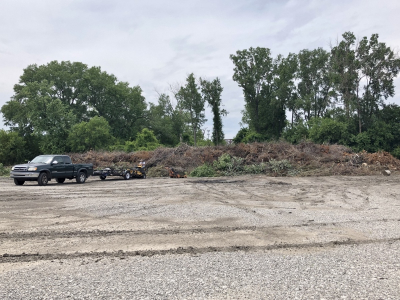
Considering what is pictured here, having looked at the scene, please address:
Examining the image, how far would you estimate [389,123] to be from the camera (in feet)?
180

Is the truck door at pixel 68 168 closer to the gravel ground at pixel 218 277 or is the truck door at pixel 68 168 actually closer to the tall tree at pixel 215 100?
the gravel ground at pixel 218 277

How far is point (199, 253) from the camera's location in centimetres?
591

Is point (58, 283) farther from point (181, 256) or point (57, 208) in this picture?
point (57, 208)

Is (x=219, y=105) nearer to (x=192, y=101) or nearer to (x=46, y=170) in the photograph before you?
(x=192, y=101)

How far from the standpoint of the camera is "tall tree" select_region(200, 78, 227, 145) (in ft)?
220

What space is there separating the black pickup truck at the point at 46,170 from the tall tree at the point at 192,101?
44.5 m

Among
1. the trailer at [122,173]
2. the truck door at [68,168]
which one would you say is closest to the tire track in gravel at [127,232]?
the truck door at [68,168]

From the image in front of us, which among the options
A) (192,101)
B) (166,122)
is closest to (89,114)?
(166,122)

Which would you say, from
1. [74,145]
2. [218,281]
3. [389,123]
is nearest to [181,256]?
[218,281]

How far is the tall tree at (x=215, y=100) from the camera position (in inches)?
2643

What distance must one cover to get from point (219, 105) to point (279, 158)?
39.0 meters

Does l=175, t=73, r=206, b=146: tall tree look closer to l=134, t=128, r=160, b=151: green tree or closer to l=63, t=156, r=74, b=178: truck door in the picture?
l=134, t=128, r=160, b=151: green tree

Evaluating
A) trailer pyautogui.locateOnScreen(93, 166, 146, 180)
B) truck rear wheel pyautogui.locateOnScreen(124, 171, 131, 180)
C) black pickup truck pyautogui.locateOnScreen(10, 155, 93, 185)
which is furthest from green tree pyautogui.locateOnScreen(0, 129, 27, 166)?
black pickup truck pyautogui.locateOnScreen(10, 155, 93, 185)

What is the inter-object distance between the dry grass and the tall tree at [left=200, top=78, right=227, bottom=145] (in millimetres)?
33539
